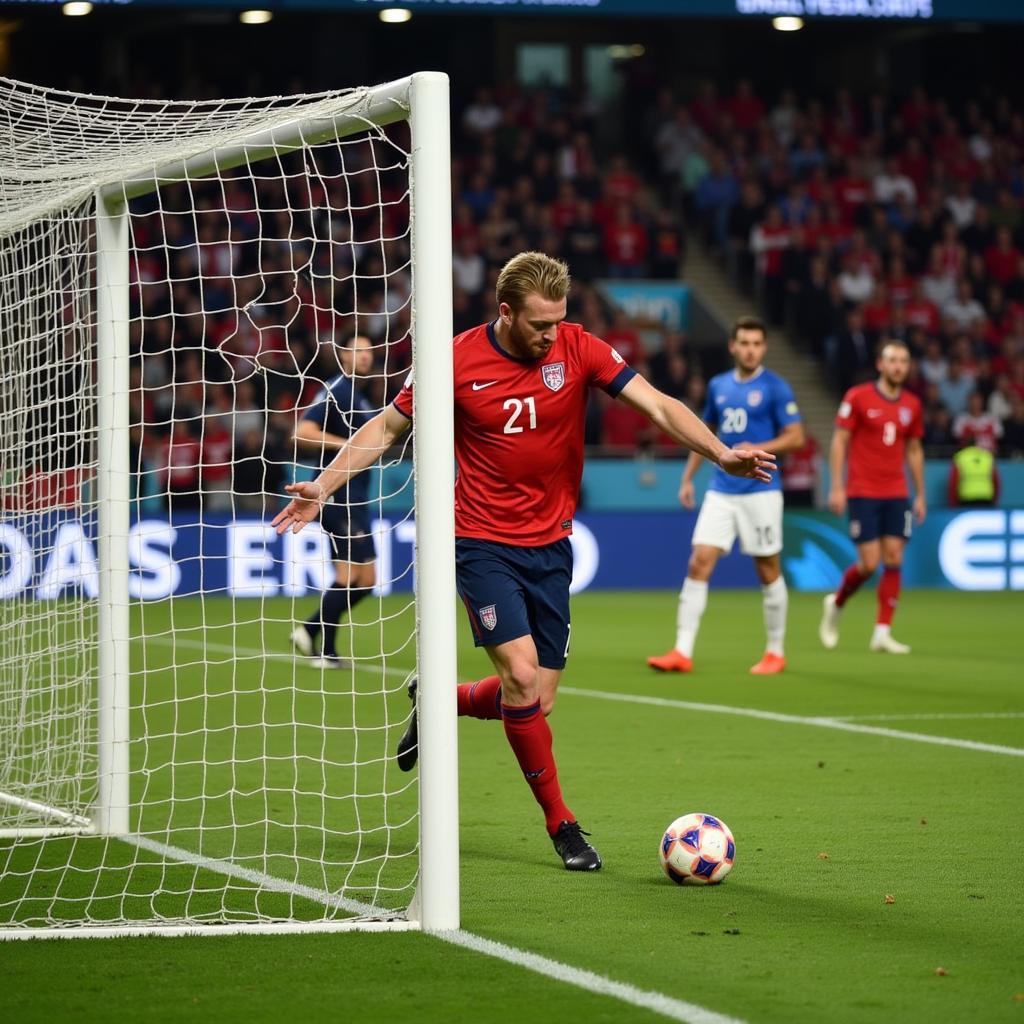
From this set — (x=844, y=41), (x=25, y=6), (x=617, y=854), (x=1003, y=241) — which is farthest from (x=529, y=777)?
(x=844, y=41)

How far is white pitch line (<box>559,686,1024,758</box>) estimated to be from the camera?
849cm

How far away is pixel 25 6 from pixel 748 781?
16682 millimetres

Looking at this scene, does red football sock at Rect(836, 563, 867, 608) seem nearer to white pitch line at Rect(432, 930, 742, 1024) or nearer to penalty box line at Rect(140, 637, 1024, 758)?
penalty box line at Rect(140, 637, 1024, 758)

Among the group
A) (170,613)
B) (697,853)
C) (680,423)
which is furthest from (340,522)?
(697,853)

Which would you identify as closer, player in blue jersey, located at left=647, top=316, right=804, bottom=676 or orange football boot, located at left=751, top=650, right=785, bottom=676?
player in blue jersey, located at left=647, top=316, right=804, bottom=676

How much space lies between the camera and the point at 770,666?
12.0 metres

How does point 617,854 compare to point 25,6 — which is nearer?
point 617,854

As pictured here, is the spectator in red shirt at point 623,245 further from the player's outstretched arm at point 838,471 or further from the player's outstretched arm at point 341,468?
the player's outstretched arm at point 341,468

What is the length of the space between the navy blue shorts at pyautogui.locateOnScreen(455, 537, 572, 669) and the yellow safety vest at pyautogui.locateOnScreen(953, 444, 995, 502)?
586 inches

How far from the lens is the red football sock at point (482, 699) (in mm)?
6293

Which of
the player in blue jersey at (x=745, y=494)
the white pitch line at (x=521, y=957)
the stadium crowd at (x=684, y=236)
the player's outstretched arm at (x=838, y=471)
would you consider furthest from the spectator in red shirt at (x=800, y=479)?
the white pitch line at (x=521, y=957)

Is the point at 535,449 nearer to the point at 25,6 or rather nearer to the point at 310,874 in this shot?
the point at 310,874

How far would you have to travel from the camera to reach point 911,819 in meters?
6.63

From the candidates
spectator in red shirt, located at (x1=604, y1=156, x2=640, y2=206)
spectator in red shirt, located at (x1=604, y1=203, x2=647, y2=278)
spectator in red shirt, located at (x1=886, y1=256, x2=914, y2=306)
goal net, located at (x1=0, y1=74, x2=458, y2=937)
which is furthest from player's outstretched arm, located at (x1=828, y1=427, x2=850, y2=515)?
spectator in red shirt, located at (x1=604, y1=156, x2=640, y2=206)
